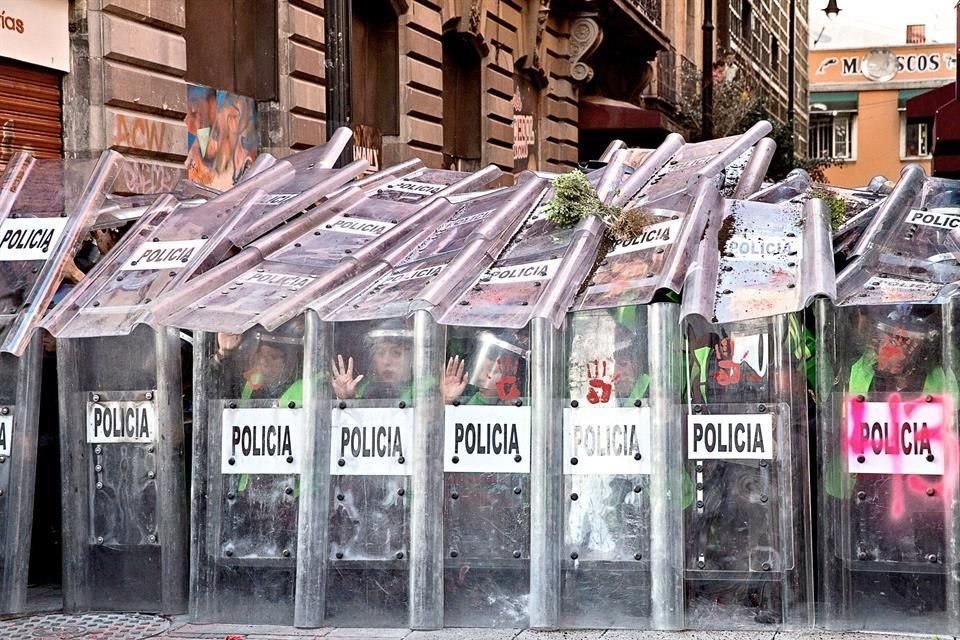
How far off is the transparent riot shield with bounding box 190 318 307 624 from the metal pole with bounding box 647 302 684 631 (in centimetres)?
149

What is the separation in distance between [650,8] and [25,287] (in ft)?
75.4

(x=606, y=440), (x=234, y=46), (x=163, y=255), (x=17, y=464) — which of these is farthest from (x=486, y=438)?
(x=234, y=46)

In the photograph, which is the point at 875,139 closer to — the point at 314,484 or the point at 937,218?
the point at 937,218

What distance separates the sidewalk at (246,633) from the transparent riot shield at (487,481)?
17cm

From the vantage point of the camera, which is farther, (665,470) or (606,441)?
(606,441)

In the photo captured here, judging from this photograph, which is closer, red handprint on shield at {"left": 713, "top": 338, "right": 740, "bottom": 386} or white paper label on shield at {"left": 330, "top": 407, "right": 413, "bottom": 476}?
red handprint on shield at {"left": 713, "top": 338, "right": 740, "bottom": 386}

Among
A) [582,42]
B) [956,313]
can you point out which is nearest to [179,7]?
[956,313]

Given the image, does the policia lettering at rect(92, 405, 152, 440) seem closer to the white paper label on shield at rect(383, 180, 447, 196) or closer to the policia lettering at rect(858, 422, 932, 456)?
the white paper label on shield at rect(383, 180, 447, 196)

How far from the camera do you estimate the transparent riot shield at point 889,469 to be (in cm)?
519

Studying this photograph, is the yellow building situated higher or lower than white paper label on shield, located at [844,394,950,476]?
higher

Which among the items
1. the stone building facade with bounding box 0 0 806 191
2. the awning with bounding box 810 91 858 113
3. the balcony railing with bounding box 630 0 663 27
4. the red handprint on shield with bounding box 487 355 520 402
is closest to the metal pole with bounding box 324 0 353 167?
the stone building facade with bounding box 0 0 806 191

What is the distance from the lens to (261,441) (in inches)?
224

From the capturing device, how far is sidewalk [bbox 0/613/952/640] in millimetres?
5203

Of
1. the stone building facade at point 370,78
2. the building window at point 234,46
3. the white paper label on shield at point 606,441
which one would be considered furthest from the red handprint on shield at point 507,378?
the building window at point 234,46
